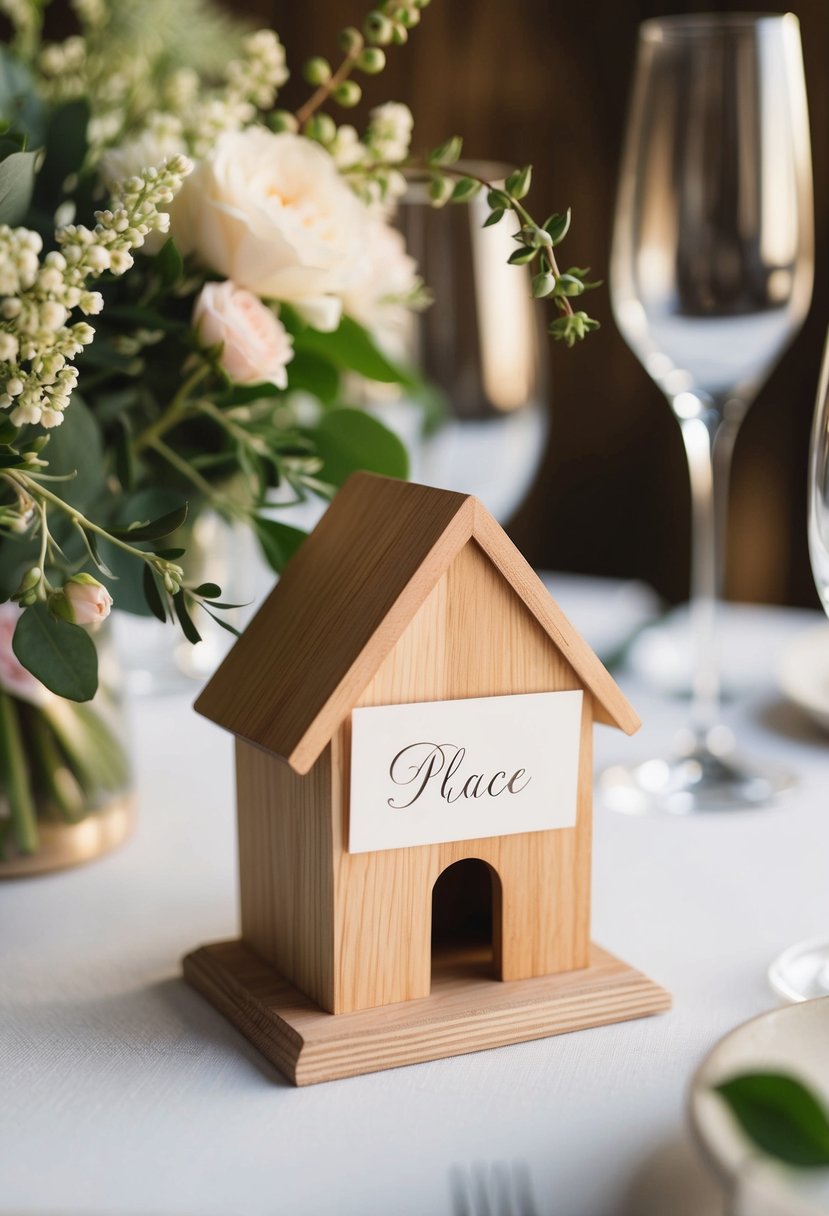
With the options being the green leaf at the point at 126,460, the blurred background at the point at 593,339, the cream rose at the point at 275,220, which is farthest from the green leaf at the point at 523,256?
the blurred background at the point at 593,339

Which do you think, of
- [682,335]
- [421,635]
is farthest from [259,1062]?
[682,335]

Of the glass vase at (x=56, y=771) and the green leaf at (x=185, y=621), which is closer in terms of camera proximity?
the green leaf at (x=185, y=621)

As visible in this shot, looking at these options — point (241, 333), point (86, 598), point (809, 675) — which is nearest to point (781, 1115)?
point (86, 598)

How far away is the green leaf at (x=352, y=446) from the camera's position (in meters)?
0.73

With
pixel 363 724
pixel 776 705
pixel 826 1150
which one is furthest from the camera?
pixel 776 705

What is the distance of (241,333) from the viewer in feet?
1.97

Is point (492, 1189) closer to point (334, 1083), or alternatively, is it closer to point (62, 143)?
point (334, 1083)

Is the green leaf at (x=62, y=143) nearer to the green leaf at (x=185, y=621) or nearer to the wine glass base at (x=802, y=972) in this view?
the green leaf at (x=185, y=621)

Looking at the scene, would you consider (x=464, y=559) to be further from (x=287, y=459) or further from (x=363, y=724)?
(x=287, y=459)

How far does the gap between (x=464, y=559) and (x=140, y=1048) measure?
227mm

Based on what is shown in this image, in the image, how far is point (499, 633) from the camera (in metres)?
0.52

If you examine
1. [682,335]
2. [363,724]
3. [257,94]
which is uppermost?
[257,94]

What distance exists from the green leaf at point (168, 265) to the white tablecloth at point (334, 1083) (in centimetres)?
30

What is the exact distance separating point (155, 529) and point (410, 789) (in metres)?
0.14
